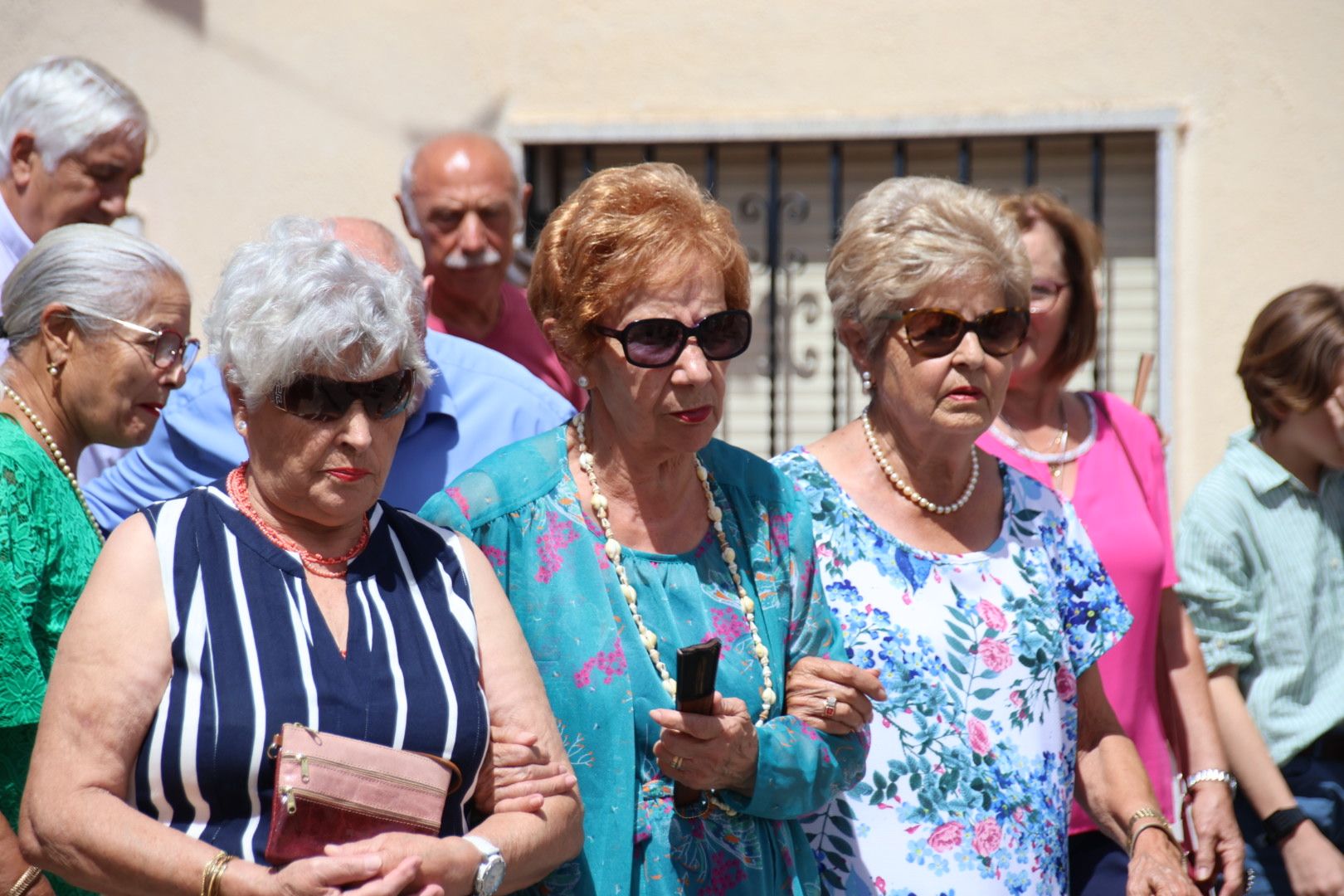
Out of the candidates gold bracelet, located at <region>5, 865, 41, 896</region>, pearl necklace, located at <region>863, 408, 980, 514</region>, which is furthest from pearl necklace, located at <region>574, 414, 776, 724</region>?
gold bracelet, located at <region>5, 865, 41, 896</region>

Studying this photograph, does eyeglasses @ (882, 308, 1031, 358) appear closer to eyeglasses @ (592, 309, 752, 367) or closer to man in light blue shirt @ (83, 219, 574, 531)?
eyeglasses @ (592, 309, 752, 367)

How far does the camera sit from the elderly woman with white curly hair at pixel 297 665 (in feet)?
6.01

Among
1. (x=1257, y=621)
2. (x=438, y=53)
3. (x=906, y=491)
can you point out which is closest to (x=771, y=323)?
(x=438, y=53)

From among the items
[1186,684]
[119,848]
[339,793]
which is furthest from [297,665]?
[1186,684]

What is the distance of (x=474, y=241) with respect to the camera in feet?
13.9

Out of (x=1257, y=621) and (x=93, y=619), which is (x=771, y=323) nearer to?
(x=1257, y=621)

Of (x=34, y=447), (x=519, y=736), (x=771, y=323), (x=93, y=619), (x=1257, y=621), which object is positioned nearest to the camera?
(x=93, y=619)

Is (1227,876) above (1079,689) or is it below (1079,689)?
below

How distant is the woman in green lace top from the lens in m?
2.43

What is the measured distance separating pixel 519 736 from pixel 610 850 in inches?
9.8

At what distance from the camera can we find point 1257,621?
3549 millimetres

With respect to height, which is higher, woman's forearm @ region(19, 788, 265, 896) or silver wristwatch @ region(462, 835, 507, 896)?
woman's forearm @ region(19, 788, 265, 896)

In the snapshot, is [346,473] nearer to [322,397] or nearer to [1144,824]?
[322,397]

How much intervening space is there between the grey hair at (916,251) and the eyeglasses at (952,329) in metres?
0.04
